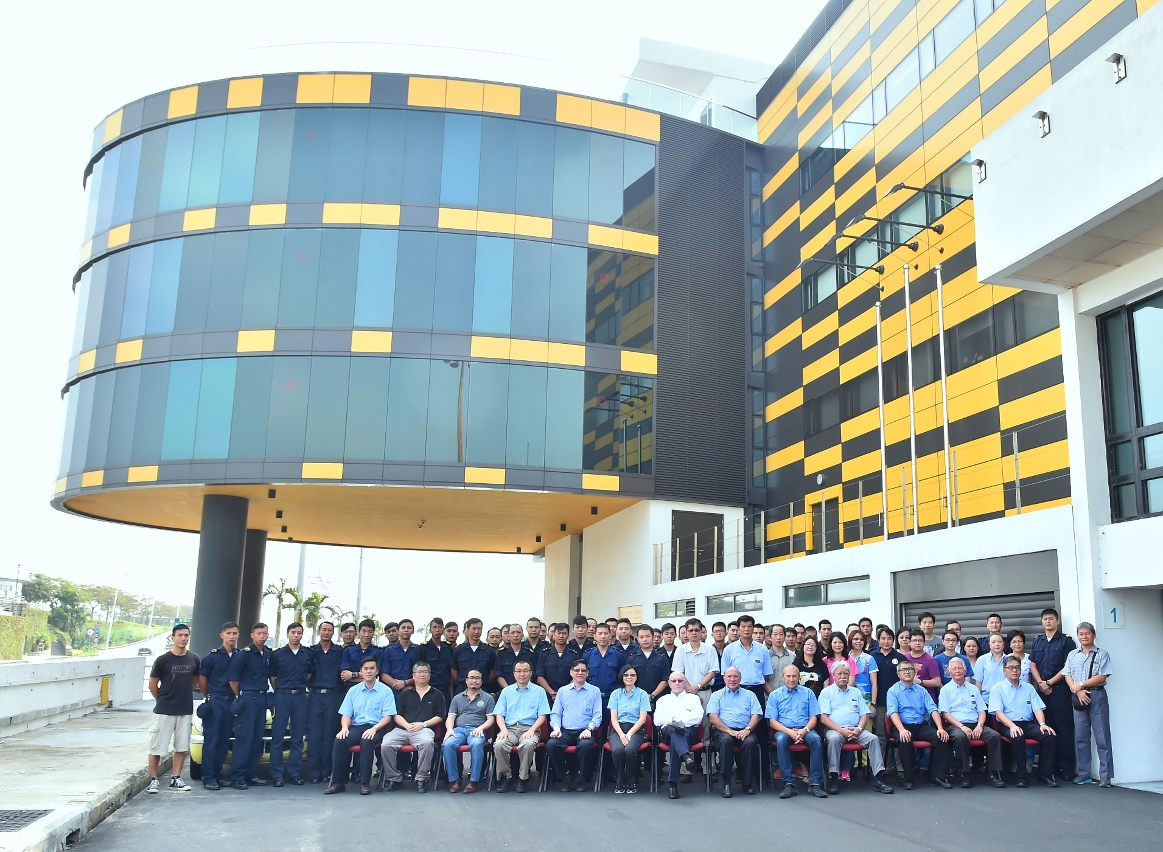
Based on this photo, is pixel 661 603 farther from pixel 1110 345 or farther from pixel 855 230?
pixel 1110 345

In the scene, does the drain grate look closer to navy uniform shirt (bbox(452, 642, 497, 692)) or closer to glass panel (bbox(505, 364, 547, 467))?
navy uniform shirt (bbox(452, 642, 497, 692))

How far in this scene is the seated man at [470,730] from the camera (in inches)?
411

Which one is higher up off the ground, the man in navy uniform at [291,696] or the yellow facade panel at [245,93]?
the yellow facade panel at [245,93]

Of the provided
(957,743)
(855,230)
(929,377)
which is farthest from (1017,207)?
(855,230)

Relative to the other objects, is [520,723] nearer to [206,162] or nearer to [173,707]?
[173,707]

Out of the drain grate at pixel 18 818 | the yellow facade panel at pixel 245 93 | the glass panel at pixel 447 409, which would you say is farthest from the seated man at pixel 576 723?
the yellow facade panel at pixel 245 93

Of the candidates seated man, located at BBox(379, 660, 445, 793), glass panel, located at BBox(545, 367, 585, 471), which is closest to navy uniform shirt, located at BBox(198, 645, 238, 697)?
seated man, located at BBox(379, 660, 445, 793)

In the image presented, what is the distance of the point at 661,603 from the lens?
2467 centimetres

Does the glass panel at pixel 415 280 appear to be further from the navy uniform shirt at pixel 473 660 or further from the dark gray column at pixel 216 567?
the navy uniform shirt at pixel 473 660

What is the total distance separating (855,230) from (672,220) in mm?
5275

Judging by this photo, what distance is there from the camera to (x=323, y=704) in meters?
11.3

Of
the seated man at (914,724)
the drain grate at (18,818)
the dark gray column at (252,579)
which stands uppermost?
the dark gray column at (252,579)

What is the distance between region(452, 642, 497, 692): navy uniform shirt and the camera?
12250 mm

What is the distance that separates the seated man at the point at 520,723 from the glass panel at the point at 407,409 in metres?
13.0
